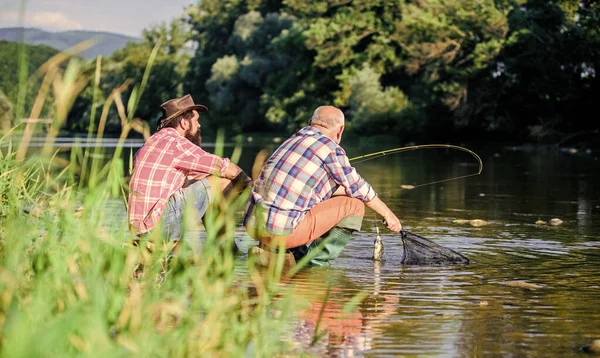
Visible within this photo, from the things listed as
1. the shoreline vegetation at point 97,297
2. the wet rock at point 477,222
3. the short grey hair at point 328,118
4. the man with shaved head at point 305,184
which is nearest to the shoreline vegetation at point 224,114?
the shoreline vegetation at point 97,297

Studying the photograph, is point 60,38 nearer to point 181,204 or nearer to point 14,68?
point 14,68

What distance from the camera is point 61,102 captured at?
416 centimetres

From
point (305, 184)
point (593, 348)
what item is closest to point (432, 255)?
point (305, 184)

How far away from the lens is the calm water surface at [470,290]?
4.78 meters

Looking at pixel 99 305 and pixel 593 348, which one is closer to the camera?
pixel 99 305

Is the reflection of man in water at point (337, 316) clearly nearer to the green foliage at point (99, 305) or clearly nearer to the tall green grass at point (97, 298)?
the tall green grass at point (97, 298)

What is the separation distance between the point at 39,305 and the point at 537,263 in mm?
4838

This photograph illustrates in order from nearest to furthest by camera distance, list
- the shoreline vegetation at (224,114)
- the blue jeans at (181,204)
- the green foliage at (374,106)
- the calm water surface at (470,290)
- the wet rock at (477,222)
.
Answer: the shoreline vegetation at (224,114) < the calm water surface at (470,290) < the blue jeans at (181,204) < the wet rock at (477,222) < the green foliage at (374,106)

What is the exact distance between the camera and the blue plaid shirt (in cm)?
666

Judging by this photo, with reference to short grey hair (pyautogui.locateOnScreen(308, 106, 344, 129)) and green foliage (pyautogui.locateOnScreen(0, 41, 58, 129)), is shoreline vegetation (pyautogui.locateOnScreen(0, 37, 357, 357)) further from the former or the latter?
short grey hair (pyautogui.locateOnScreen(308, 106, 344, 129))

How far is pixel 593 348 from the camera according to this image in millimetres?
4559

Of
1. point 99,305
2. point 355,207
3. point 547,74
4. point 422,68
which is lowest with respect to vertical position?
point 99,305

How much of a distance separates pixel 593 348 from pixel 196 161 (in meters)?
3.25

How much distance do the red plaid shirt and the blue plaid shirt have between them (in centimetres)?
43
